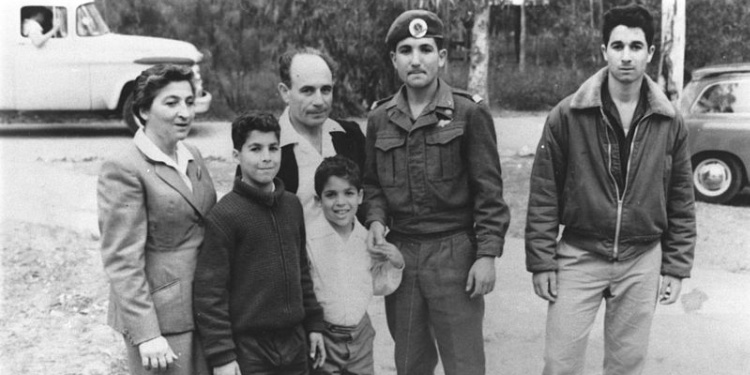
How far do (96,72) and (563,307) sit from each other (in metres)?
9.23

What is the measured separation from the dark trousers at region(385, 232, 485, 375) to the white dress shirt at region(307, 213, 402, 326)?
12 centimetres

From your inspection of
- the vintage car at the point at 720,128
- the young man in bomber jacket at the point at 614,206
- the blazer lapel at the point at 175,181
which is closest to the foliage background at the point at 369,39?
the vintage car at the point at 720,128

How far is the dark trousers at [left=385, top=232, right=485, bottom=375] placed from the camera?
10.8 ft

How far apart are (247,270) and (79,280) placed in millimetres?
3423

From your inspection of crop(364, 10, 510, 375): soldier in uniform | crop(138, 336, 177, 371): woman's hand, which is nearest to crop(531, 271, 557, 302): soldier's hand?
crop(364, 10, 510, 375): soldier in uniform

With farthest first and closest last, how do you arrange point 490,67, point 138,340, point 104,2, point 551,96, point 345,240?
point 490,67, point 551,96, point 104,2, point 345,240, point 138,340

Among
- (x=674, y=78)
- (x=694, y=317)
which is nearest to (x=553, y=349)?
(x=694, y=317)

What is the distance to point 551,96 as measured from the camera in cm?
1845

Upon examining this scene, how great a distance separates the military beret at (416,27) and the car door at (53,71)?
8.67 meters

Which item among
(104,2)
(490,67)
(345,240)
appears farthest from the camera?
(490,67)

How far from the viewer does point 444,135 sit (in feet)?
10.7

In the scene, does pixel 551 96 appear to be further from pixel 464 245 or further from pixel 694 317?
pixel 464 245

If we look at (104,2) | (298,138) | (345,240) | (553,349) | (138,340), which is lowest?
(553,349)

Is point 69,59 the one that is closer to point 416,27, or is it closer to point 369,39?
point 369,39
